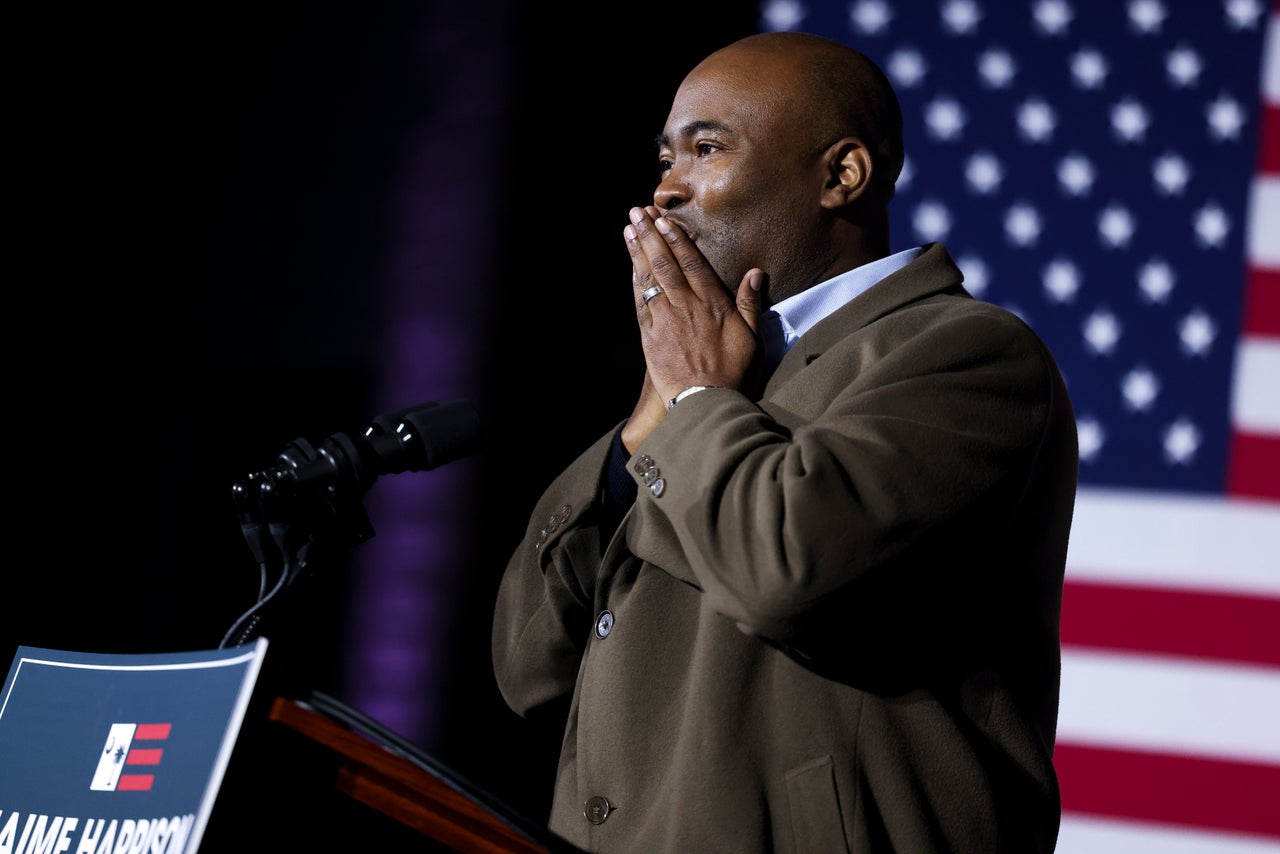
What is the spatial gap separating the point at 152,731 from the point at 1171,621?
214cm

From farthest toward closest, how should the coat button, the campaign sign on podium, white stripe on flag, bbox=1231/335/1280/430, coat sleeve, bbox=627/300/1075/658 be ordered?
white stripe on flag, bbox=1231/335/1280/430, the coat button, coat sleeve, bbox=627/300/1075/658, the campaign sign on podium

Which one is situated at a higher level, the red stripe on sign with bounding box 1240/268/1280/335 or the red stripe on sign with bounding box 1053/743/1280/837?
the red stripe on sign with bounding box 1240/268/1280/335

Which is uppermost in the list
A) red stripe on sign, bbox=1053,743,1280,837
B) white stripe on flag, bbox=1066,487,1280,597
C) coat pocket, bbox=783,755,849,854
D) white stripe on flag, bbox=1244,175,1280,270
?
white stripe on flag, bbox=1244,175,1280,270

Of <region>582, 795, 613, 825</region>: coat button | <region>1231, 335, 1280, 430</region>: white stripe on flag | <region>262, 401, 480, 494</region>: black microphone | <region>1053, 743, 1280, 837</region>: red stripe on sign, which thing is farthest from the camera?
<region>1231, 335, 1280, 430</region>: white stripe on flag

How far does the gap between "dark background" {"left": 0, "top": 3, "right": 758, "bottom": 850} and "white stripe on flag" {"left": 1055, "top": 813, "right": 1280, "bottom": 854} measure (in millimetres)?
999

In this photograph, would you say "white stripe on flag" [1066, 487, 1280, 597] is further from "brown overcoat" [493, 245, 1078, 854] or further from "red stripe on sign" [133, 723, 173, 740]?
"red stripe on sign" [133, 723, 173, 740]

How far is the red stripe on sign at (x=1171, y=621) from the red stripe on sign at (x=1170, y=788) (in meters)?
0.20

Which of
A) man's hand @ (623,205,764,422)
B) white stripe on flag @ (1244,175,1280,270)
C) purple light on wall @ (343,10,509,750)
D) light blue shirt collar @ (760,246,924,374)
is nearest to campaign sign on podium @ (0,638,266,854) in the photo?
man's hand @ (623,205,764,422)

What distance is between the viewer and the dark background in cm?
255

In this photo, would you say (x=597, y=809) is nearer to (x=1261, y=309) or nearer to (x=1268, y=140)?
(x=1261, y=309)

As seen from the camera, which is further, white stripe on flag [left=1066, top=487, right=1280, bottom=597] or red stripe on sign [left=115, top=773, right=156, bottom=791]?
white stripe on flag [left=1066, top=487, right=1280, bottom=597]

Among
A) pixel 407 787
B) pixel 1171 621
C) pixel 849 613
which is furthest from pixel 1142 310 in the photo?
pixel 407 787

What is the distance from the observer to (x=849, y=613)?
119 cm

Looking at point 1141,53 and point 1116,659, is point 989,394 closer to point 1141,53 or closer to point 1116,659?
point 1116,659
